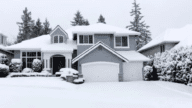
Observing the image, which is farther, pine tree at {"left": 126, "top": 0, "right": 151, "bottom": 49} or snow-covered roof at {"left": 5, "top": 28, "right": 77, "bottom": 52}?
pine tree at {"left": 126, "top": 0, "right": 151, "bottom": 49}

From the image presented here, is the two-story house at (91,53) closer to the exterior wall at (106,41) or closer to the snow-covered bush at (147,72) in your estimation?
the exterior wall at (106,41)

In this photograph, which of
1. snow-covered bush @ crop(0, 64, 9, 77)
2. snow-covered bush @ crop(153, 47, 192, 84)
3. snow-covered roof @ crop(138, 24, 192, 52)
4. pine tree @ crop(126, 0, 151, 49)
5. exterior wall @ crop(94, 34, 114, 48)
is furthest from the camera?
pine tree @ crop(126, 0, 151, 49)

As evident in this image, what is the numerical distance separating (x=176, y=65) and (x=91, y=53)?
8.31 meters

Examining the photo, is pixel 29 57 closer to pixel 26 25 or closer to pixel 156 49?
pixel 156 49

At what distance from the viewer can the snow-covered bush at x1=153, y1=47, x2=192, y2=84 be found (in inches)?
717

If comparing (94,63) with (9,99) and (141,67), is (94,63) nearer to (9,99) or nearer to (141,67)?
(141,67)

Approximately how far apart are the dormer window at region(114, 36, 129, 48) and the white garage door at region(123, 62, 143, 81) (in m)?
3.14

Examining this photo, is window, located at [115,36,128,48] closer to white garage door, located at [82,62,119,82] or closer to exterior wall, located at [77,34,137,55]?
exterior wall, located at [77,34,137,55]

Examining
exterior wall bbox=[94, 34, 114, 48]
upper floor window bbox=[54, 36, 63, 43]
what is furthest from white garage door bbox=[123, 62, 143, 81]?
upper floor window bbox=[54, 36, 63, 43]

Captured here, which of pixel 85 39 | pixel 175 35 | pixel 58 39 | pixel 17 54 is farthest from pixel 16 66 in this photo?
pixel 175 35

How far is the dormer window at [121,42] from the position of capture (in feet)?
86.0

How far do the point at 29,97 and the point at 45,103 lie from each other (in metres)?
1.35

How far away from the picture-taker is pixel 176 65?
66.8ft

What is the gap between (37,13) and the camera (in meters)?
55.8
